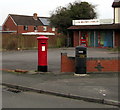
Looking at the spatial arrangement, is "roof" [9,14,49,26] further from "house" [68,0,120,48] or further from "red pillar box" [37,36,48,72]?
"red pillar box" [37,36,48,72]

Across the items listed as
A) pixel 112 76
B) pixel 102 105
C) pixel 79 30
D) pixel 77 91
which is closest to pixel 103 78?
pixel 112 76

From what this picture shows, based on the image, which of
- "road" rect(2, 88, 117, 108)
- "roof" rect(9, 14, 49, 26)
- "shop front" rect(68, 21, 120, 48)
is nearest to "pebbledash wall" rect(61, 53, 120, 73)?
"road" rect(2, 88, 117, 108)

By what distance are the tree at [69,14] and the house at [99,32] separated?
4.44 metres

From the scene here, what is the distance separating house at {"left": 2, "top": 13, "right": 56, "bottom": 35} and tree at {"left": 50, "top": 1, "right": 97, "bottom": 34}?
20.5 meters

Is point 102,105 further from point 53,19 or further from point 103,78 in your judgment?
point 53,19

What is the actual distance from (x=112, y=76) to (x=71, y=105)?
4576 millimetres

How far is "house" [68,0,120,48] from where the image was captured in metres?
34.1

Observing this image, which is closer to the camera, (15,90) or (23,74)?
(15,90)

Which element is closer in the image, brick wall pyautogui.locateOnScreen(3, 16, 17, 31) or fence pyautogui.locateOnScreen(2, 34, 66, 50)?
fence pyautogui.locateOnScreen(2, 34, 66, 50)

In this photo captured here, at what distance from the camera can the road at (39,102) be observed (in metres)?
6.91

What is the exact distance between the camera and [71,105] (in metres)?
6.98

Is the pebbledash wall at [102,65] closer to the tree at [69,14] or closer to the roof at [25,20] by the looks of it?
the tree at [69,14]

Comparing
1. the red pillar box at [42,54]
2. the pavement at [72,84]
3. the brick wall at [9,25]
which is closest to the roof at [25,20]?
the brick wall at [9,25]

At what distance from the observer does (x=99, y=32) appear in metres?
35.3
